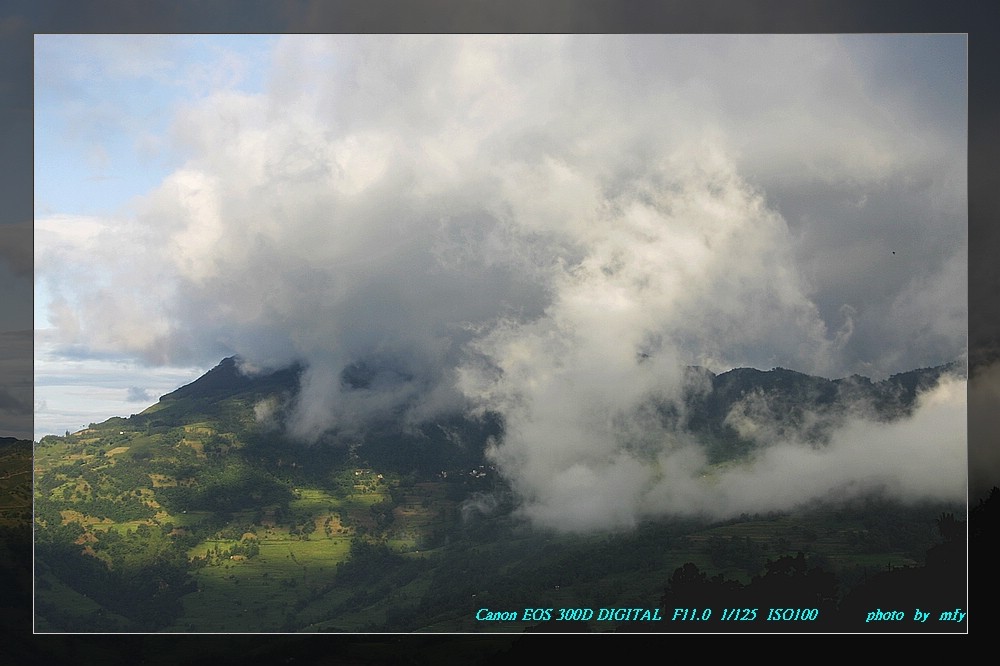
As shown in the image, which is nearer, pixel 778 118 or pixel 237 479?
pixel 778 118

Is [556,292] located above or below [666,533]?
above

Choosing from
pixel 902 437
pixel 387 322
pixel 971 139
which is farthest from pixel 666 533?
pixel 971 139

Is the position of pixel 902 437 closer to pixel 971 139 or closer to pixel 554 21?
pixel 971 139

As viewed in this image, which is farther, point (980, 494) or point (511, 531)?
point (511, 531)

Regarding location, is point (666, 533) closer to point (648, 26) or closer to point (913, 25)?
point (648, 26)
